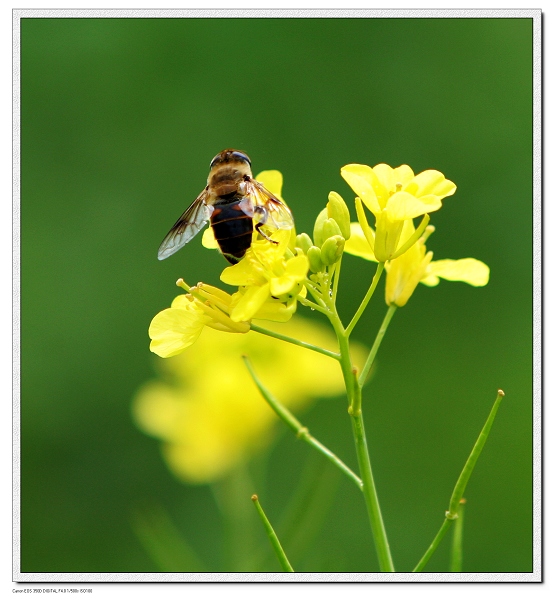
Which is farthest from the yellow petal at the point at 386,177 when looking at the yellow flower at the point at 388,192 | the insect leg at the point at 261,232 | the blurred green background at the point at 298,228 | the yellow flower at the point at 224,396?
the yellow flower at the point at 224,396

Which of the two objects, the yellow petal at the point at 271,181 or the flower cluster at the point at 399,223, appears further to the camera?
the yellow petal at the point at 271,181

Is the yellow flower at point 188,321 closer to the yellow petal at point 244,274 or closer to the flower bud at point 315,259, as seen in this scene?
the yellow petal at point 244,274

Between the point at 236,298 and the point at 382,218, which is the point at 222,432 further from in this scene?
the point at 382,218

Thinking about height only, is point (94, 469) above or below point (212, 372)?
below

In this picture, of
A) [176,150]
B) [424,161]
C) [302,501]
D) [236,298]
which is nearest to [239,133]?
[176,150]
